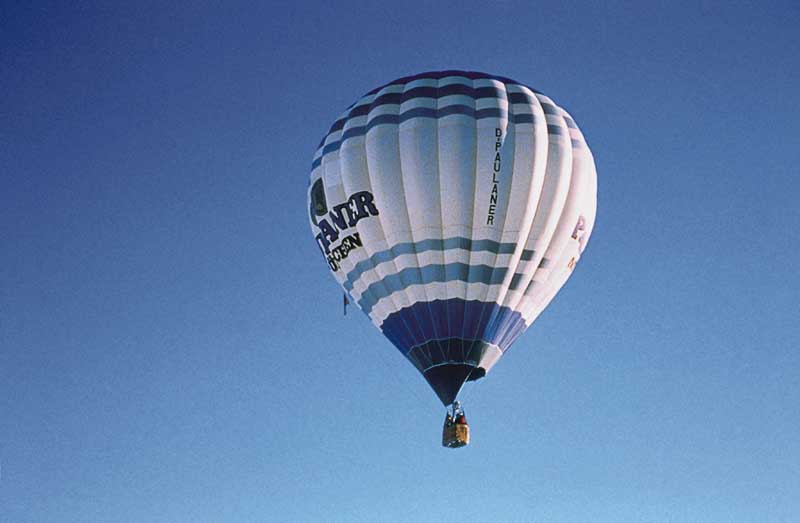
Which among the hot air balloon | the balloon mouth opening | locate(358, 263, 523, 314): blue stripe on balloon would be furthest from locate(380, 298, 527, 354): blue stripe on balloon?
the balloon mouth opening

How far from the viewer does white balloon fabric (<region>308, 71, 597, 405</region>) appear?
2395 centimetres

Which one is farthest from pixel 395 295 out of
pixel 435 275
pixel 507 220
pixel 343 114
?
pixel 343 114

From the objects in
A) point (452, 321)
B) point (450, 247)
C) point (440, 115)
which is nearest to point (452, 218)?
point (450, 247)

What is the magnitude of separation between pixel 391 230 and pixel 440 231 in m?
0.93

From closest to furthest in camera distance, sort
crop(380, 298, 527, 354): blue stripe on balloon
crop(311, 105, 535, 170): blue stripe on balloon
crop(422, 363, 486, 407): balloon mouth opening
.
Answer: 1. crop(422, 363, 486, 407): balloon mouth opening
2. crop(380, 298, 527, 354): blue stripe on balloon
3. crop(311, 105, 535, 170): blue stripe on balloon

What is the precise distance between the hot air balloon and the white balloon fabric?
0.02m

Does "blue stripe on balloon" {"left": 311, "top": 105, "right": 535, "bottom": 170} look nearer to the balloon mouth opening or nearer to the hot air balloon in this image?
the hot air balloon

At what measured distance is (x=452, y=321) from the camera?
A: 23.9 m

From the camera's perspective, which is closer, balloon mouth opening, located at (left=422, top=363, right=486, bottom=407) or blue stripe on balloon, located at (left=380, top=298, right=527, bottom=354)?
balloon mouth opening, located at (left=422, top=363, right=486, bottom=407)

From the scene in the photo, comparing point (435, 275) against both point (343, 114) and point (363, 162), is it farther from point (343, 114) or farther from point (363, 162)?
point (343, 114)

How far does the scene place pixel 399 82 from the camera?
2611 cm

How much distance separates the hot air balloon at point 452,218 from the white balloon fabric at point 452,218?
2cm

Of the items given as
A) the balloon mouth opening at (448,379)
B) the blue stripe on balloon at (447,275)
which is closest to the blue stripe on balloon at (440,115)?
the blue stripe on balloon at (447,275)

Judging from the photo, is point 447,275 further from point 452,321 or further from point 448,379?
point 448,379
